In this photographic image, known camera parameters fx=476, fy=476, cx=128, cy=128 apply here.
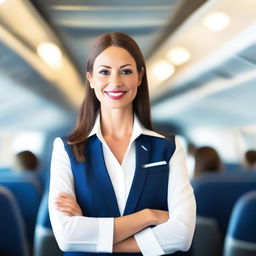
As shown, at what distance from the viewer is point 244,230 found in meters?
2.15

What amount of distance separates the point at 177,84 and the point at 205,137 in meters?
0.66

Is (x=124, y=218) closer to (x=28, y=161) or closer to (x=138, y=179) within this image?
(x=138, y=179)

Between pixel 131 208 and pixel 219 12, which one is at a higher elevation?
pixel 219 12

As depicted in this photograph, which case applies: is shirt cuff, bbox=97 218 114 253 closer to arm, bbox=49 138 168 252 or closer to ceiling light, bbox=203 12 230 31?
arm, bbox=49 138 168 252

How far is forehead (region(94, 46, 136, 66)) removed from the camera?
1.48m

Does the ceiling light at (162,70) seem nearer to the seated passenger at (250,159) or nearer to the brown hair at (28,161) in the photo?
the seated passenger at (250,159)

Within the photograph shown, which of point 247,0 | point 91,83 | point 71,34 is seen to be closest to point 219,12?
point 247,0

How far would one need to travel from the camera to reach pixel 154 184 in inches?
58.7

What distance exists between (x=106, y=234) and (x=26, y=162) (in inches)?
141

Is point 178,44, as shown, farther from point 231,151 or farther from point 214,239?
point 214,239

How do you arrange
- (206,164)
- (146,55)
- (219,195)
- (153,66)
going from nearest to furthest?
(219,195) → (206,164) → (146,55) → (153,66)

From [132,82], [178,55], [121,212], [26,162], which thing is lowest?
[121,212]

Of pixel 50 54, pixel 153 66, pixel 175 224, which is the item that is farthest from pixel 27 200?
pixel 153 66

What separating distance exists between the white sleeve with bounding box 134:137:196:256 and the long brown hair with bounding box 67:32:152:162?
0.19 metres
